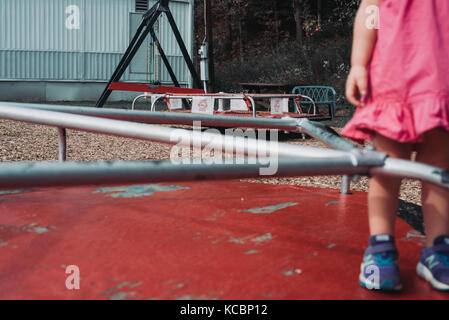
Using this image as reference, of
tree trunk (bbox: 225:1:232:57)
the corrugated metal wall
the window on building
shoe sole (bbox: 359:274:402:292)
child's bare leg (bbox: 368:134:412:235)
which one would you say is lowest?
shoe sole (bbox: 359:274:402:292)

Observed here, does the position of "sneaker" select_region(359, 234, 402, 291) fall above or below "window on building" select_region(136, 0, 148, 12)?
below

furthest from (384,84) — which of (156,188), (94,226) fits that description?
(156,188)

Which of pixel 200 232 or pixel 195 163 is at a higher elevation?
pixel 195 163

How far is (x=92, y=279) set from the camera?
→ 3.84ft

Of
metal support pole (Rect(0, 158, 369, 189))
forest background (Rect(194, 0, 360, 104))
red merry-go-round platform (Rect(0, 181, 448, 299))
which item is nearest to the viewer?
metal support pole (Rect(0, 158, 369, 189))

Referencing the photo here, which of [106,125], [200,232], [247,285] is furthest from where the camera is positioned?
[200,232]

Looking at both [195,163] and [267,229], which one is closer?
[195,163]

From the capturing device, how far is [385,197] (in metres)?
1.24

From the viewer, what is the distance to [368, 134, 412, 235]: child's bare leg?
1.24 m

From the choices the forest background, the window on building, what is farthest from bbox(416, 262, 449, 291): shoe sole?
the window on building

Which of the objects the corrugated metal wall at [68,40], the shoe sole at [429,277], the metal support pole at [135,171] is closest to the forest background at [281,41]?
the corrugated metal wall at [68,40]

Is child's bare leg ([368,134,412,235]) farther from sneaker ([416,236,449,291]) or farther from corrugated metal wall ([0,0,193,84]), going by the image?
corrugated metal wall ([0,0,193,84])
